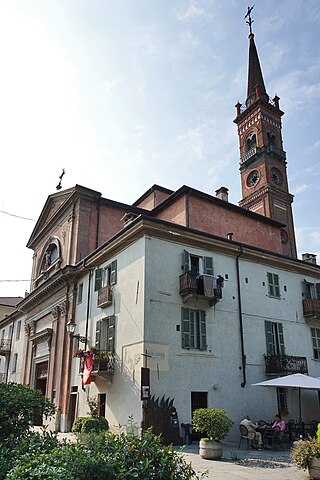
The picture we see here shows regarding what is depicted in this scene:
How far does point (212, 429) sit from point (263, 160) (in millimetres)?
36589

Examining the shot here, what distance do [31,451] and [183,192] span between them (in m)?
19.0

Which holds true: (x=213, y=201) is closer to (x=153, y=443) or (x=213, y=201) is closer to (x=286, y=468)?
(x=286, y=468)

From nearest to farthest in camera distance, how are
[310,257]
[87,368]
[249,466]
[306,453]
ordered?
[306,453], [249,466], [87,368], [310,257]

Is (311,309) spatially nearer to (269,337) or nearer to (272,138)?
(269,337)

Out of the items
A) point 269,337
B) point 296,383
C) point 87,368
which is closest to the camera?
point 296,383

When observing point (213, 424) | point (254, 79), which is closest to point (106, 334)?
point (213, 424)

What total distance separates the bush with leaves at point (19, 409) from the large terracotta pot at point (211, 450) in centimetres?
579

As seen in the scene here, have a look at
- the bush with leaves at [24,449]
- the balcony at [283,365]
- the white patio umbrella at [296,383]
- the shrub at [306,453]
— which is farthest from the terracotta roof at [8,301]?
the bush with leaves at [24,449]

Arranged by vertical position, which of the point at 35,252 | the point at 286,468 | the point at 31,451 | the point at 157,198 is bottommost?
the point at 286,468

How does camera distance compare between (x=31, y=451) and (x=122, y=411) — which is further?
(x=122, y=411)

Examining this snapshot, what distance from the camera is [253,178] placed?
46.1 metres

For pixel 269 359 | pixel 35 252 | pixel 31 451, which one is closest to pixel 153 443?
pixel 31 451

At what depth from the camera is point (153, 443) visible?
4898 mm

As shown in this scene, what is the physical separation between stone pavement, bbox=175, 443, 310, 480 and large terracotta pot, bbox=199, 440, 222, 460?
0.17m
